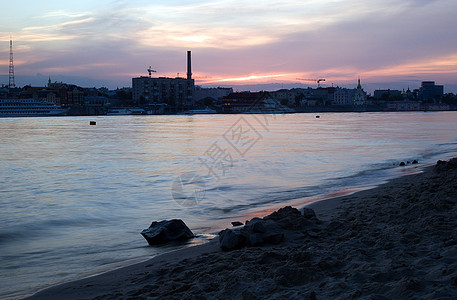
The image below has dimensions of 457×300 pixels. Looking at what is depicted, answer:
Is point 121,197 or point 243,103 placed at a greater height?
point 243,103

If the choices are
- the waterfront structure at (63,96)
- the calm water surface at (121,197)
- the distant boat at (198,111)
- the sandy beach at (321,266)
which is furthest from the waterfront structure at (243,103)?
the sandy beach at (321,266)

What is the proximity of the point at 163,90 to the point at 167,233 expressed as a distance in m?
184

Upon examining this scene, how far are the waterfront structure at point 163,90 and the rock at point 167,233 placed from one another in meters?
173

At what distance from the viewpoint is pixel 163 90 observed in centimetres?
18750

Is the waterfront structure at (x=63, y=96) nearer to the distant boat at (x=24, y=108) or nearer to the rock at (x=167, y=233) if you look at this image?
the distant boat at (x=24, y=108)

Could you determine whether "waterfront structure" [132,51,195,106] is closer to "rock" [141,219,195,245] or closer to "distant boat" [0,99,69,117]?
"distant boat" [0,99,69,117]

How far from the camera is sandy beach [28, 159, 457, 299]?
3785 millimetres

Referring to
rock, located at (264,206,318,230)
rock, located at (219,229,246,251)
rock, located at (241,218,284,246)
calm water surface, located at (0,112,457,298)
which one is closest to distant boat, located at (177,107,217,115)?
calm water surface, located at (0,112,457,298)

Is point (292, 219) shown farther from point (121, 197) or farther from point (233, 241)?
point (121, 197)

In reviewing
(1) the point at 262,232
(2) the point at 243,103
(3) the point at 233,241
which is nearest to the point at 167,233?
(3) the point at 233,241

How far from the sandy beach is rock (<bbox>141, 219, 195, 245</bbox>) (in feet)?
2.37

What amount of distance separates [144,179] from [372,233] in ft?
40.4

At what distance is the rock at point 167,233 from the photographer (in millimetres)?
7207

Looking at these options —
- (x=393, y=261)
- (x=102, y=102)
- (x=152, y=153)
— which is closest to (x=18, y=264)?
(x=393, y=261)
